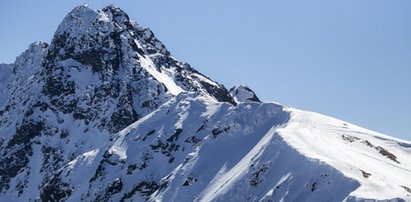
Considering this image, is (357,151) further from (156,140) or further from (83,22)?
(83,22)

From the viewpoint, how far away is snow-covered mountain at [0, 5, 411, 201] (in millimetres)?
75625

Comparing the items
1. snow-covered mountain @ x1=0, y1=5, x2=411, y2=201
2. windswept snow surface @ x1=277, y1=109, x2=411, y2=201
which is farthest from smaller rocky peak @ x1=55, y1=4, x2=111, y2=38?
windswept snow surface @ x1=277, y1=109, x2=411, y2=201

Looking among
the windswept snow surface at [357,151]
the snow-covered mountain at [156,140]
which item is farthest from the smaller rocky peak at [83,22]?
the windswept snow surface at [357,151]

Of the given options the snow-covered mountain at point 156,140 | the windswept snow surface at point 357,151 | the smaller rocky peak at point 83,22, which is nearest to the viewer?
the windswept snow surface at point 357,151

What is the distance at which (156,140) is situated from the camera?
114m

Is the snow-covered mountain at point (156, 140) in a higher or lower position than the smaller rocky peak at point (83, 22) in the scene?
lower

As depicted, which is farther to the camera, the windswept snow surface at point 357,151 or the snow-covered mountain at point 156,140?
the snow-covered mountain at point 156,140

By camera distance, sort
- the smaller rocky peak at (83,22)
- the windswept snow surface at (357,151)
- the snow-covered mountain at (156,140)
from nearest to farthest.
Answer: the windswept snow surface at (357,151) → the snow-covered mountain at (156,140) → the smaller rocky peak at (83,22)

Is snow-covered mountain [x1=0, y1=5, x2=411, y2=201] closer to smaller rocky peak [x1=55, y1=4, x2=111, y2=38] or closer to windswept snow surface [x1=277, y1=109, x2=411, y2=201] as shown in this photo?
windswept snow surface [x1=277, y1=109, x2=411, y2=201]

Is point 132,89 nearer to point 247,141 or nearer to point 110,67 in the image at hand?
point 110,67

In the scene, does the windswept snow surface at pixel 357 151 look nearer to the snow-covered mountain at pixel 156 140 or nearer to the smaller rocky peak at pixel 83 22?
the snow-covered mountain at pixel 156 140

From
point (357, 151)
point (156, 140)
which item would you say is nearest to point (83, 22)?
point (156, 140)

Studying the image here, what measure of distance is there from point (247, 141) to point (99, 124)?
7023 cm

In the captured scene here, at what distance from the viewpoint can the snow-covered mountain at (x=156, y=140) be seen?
75625 millimetres
